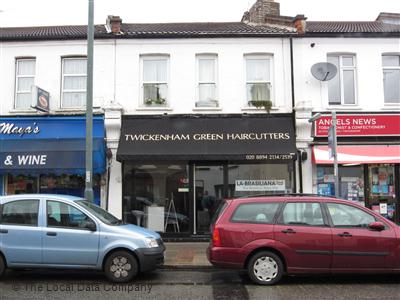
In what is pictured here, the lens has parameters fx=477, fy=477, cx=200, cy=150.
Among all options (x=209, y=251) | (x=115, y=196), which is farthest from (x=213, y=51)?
(x=209, y=251)

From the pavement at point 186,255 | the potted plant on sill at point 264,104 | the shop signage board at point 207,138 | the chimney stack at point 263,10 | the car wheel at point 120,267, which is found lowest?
the pavement at point 186,255

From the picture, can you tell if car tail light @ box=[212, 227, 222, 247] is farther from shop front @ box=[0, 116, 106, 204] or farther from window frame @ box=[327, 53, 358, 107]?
window frame @ box=[327, 53, 358, 107]

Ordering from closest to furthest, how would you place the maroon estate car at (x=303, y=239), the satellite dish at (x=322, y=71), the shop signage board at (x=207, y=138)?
the maroon estate car at (x=303, y=239), the shop signage board at (x=207, y=138), the satellite dish at (x=322, y=71)

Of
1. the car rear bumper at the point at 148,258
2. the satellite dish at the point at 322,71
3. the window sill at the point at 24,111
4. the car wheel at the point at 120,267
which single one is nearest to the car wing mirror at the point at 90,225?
the car wheel at the point at 120,267

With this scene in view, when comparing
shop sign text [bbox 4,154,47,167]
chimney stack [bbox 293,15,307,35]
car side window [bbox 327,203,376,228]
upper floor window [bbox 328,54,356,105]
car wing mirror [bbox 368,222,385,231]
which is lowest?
car wing mirror [bbox 368,222,385,231]

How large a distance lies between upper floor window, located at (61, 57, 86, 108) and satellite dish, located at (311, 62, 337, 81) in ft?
23.3

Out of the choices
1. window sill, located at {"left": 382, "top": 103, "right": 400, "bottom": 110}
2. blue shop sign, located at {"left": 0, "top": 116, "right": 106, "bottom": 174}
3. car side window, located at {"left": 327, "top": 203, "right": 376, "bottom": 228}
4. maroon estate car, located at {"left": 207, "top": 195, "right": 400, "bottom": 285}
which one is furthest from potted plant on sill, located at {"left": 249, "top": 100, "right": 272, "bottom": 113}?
car side window, located at {"left": 327, "top": 203, "right": 376, "bottom": 228}

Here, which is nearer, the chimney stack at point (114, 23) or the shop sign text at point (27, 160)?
the shop sign text at point (27, 160)

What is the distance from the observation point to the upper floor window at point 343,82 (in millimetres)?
14852

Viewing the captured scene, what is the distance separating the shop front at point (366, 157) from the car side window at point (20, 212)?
8.34 meters

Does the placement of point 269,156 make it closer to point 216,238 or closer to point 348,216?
point 348,216

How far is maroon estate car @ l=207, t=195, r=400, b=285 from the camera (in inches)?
325

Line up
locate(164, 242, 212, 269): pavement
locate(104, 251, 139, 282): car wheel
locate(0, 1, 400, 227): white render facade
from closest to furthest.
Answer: locate(104, 251, 139, 282): car wheel → locate(164, 242, 212, 269): pavement → locate(0, 1, 400, 227): white render facade

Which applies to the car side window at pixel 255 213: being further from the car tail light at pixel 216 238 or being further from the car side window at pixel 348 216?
the car side window at pixel 348 216
